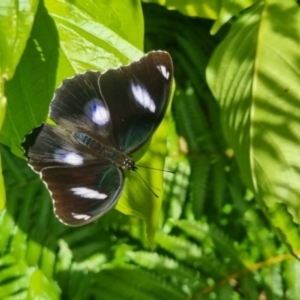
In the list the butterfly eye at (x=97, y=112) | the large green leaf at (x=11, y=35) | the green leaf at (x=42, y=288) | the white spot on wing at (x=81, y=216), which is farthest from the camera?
the green leaf at (x=42, y=288)

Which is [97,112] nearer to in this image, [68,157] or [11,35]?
[68,157]

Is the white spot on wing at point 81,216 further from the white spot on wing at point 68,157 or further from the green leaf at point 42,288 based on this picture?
the green leaf at point 42,288

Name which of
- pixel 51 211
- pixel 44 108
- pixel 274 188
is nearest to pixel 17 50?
pixel 44 108

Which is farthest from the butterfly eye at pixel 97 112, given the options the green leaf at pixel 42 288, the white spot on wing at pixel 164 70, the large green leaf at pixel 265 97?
the green leaf at pixel 42 288

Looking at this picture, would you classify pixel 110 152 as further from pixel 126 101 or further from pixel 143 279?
pixel 143 279

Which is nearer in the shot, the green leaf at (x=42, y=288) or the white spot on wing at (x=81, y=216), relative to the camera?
the white spot on wing at (x=81, y=216)

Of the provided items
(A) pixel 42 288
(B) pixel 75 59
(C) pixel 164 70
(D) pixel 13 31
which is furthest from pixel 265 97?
(A) pixel 42 288
